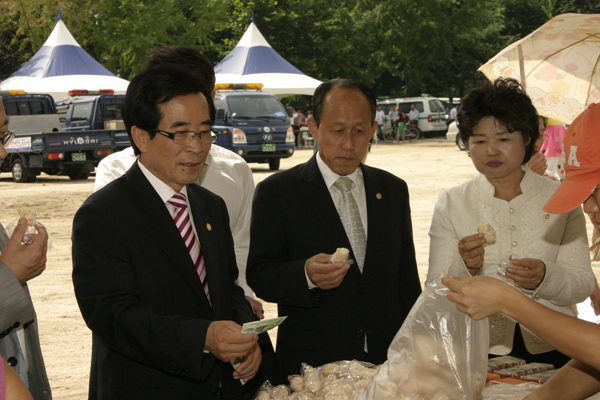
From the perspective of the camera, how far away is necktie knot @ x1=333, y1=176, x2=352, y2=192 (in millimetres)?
3516

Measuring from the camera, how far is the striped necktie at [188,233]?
285 centimetres

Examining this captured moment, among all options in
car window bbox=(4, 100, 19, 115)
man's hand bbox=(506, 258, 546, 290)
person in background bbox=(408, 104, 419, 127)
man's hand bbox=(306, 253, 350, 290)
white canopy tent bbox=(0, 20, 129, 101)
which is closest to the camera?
man's hand bbox=(306, 253, 350, 290)

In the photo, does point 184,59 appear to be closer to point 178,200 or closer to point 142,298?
point 178,200

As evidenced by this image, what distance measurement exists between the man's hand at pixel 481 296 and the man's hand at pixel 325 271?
0.88 metres

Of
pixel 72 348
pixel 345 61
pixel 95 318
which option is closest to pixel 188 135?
pixel 95 318

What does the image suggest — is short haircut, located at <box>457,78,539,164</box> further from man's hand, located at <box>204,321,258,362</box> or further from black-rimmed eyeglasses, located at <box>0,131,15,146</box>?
black-rimmed eyeglasses, located at <box>0,131,15,146</box>

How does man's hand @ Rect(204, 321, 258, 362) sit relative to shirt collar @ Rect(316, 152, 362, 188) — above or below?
below

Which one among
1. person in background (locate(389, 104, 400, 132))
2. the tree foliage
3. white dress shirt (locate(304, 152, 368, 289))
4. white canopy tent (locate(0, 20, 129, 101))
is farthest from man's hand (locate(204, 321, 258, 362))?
person in background (locate(389, 104, 400, 132))

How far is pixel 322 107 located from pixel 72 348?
13.2 feet

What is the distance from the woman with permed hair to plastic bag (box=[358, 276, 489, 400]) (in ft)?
2.58

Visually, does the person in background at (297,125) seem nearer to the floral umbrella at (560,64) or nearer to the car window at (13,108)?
the car window at (13,108)

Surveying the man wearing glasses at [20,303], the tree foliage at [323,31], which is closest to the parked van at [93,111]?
the tree foliage at [323,31]

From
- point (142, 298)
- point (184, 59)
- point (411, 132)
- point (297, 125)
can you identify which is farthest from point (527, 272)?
point (411, 132)

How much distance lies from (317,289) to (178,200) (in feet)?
2.66
